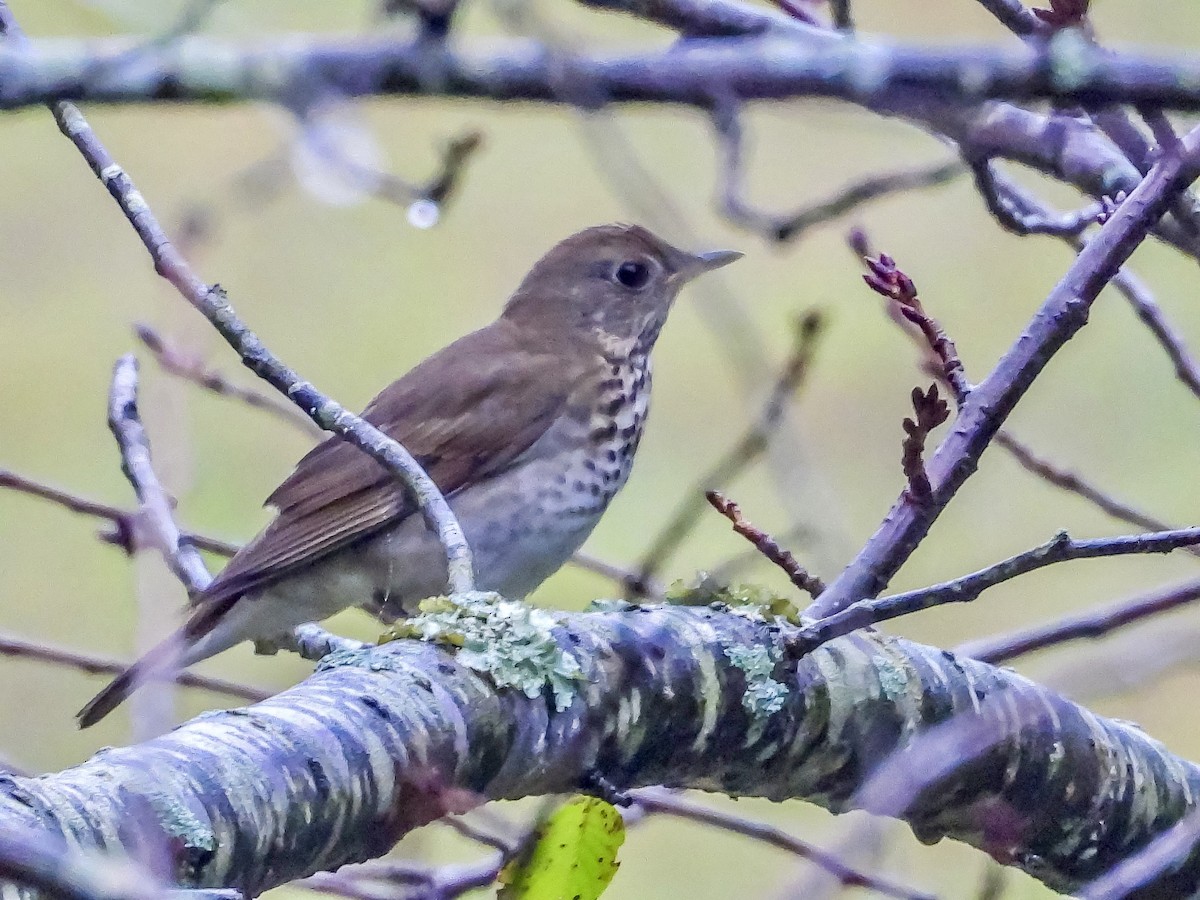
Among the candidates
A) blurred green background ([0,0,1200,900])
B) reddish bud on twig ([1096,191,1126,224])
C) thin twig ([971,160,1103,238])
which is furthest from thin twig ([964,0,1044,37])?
blurred green background ([0,0,1200,900])

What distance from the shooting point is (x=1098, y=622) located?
4.11ft

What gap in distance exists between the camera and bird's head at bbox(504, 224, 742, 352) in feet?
10.9

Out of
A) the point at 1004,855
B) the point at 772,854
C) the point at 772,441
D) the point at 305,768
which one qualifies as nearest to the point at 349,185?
the point at 305,768

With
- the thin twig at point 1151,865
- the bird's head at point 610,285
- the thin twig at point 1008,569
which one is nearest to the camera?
the thin twig at point 1151,865

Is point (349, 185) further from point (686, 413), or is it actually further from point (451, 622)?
point (686, 413)

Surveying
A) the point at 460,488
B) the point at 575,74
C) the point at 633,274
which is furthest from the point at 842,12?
the point at 633,274

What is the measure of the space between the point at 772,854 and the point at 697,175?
218cm

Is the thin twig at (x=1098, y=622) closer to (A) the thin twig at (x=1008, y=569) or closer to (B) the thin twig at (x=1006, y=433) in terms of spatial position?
(A) the thin twig at (x=1008, y=569)

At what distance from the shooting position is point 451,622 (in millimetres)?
1514

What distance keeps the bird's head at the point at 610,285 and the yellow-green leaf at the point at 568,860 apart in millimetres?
1883

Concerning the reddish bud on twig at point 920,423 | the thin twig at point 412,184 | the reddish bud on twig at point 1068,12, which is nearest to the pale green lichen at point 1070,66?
the thin twig at point 412,184

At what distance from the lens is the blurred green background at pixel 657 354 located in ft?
15.1

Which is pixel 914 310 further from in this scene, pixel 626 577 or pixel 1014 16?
pixel 626 577

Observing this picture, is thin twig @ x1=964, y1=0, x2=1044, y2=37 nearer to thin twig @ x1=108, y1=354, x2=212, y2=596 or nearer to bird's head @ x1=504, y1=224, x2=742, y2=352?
thin twig @ x1=108, y1=354, x2=212, y2=596
